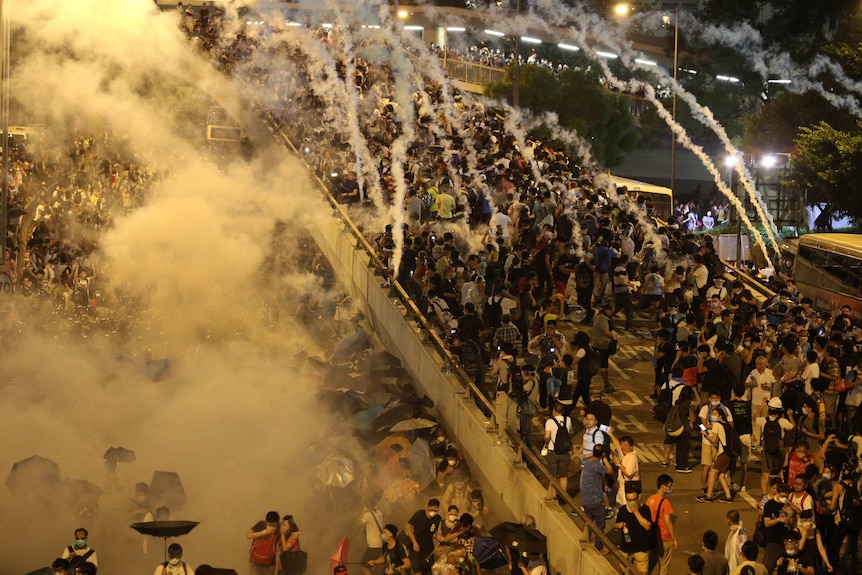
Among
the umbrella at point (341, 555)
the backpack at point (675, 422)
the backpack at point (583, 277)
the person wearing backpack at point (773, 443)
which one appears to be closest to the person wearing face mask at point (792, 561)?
the person wearing backpack at point (773, 443)

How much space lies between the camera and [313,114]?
26.2 metres

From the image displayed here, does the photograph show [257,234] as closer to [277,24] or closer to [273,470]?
[273,470]

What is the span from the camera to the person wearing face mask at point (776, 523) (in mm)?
9492

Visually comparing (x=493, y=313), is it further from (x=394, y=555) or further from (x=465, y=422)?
(x=394, y=555)

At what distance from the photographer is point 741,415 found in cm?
1166

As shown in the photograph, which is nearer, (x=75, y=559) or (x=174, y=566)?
(x=174, y=566)

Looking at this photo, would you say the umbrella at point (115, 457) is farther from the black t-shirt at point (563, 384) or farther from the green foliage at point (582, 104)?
the green foliage at point (582, 104)

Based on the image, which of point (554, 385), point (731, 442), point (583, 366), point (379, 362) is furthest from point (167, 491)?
point (731, 442)

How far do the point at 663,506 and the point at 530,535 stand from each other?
116 centimetres

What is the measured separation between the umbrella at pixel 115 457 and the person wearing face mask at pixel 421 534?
11.5ft

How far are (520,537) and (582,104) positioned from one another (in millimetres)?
26721

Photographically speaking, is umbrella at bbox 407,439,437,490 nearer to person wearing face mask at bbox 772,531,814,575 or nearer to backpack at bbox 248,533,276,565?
backpack at bbox 248,533,276,565

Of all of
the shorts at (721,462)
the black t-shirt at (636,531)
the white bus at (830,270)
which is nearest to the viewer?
the black t-shirt at (636,531)

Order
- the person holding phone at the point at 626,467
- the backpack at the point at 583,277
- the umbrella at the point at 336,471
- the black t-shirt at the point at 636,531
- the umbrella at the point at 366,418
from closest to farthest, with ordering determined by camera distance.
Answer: the black t-shirt at the point at 636,531, the person holding phone at the point at 626,467, the umbrella at the point at 336,471, the umbrella at the point at 366,418, the backpack at the point at 583,277
